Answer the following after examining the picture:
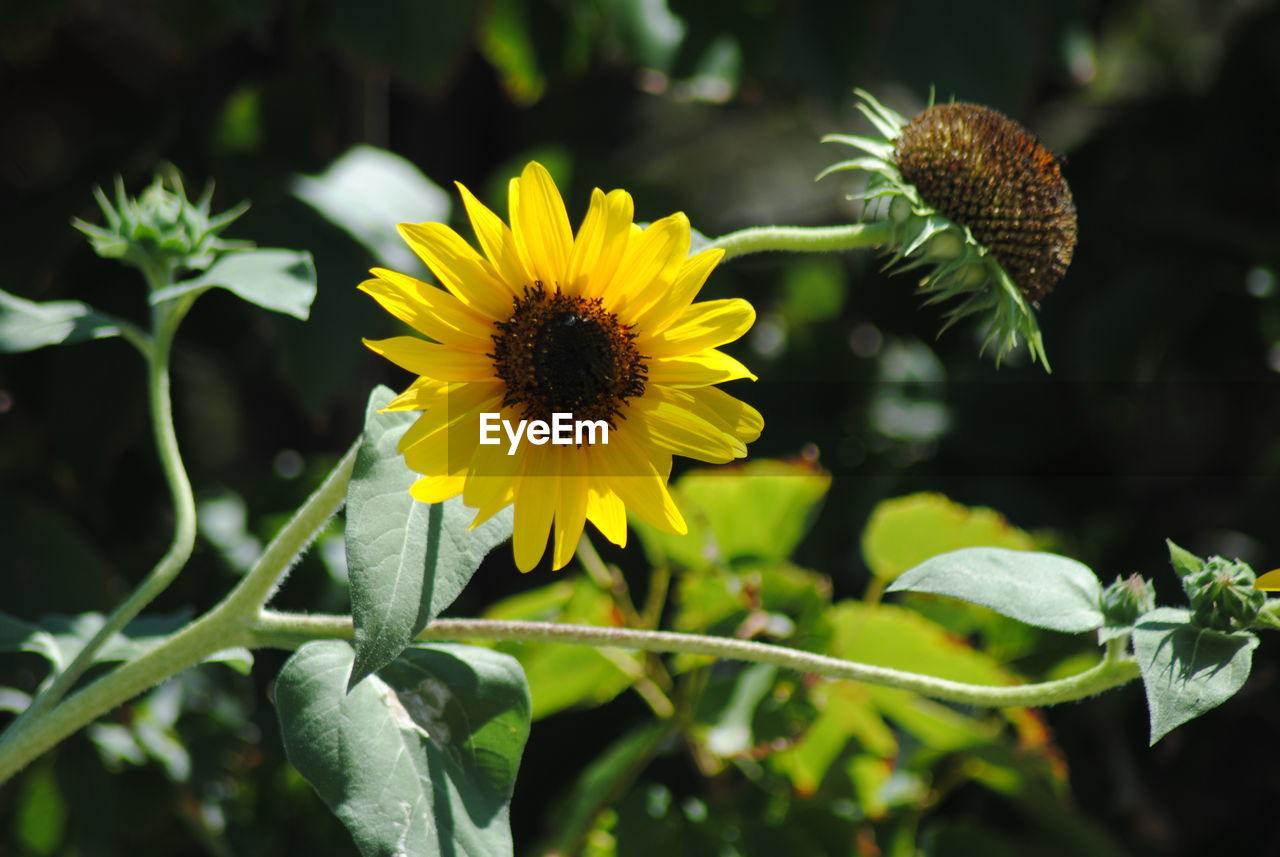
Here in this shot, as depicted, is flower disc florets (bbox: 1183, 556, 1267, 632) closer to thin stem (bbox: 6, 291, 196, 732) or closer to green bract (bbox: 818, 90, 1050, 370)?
green bract (bbox: 818, 90, 1050, 370)

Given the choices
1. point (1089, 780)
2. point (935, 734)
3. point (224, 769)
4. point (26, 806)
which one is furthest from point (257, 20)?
point (1089, 780)

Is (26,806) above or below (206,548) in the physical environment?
below

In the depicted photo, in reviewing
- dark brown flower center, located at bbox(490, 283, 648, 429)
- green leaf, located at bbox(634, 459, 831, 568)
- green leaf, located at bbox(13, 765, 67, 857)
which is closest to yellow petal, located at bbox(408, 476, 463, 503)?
dark brown flower center, located at bbox(490, 283, 648, 429)

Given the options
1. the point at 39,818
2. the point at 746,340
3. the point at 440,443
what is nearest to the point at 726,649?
the point at 440,443

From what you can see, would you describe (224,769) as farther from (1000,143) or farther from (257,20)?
(1000,143)

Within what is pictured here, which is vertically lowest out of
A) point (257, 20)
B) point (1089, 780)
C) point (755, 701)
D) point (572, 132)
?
point (1089, 780)

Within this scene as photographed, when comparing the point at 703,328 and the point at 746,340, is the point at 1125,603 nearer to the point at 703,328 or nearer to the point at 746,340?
the point at 703,328
